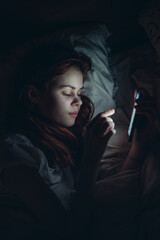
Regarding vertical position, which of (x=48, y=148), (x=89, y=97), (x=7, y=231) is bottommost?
(x=7, y=231)

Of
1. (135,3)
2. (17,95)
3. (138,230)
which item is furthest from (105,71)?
(138,230)

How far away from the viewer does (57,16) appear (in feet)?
3.94

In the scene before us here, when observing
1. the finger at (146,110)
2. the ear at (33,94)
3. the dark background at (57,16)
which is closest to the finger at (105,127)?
the finger at (146,110)

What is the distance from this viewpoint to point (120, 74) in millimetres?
1307

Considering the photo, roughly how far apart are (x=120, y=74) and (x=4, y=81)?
0.65m

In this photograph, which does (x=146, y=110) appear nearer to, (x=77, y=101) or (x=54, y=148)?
(x=77, y=101)

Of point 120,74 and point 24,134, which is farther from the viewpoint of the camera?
point 120,74

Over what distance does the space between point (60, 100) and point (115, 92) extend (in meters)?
0.39

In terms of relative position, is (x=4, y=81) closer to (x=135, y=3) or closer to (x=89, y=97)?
(x=89, y=97)

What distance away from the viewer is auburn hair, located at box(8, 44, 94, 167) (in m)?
1.04

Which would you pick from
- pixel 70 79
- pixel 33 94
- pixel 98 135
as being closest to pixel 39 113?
pixel 33 94

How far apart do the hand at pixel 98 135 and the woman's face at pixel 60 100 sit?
26 centimetres

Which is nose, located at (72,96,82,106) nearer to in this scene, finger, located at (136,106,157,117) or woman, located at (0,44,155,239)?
woman, located at (0,44,155,239)

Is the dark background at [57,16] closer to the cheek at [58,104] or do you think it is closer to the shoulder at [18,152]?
the cheek at [58,104]
